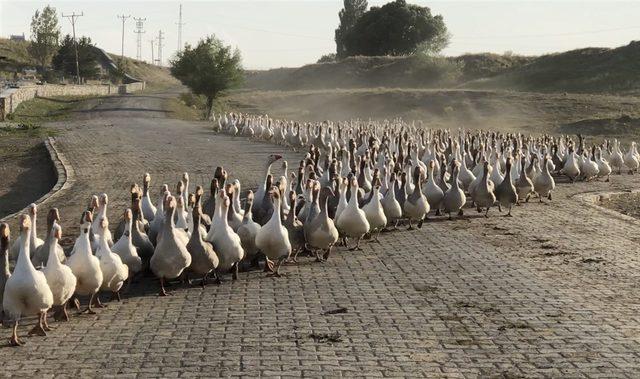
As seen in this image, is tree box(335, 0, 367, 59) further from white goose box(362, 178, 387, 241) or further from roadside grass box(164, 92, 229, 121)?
white goose box(362, 178, 387, 241)

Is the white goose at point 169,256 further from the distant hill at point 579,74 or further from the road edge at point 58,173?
the distant hill at point 579,74

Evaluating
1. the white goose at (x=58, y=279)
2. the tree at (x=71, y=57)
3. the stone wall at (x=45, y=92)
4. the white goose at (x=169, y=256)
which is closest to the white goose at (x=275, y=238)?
the white goose at (x=169, y=256)

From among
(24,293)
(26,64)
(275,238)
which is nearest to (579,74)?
(275,238)

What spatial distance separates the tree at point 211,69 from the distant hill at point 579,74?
24793mm

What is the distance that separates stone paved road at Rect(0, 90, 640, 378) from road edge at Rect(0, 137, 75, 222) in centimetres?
385

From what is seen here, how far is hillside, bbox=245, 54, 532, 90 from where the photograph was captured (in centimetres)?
8156

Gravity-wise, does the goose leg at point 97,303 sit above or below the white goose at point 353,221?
below

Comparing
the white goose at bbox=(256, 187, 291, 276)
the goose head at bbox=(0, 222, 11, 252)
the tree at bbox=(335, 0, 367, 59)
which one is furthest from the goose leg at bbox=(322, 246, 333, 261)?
the tree at bbox=(335, 0, 367, 59)

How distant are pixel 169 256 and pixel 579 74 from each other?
6018cm

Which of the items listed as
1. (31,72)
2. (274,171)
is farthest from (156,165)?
(31,72)

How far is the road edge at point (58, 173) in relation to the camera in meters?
20.9

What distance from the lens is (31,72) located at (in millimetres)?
98188

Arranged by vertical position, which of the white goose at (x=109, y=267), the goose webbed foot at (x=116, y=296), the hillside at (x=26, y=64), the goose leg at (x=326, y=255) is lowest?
the goose webbed foot at (x=116, y=296)

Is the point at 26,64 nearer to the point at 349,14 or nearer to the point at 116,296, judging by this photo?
the point at 349,14
